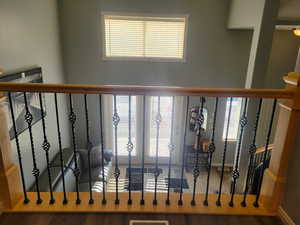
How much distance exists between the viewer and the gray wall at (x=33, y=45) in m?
2.79

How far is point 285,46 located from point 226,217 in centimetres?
494

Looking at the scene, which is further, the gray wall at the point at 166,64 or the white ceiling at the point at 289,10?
the gray wall at the point at 166,64

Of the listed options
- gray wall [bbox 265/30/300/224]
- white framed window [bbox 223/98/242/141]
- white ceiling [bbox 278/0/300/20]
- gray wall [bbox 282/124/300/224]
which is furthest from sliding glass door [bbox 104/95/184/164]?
gray wall [bbox 282/124/300/224]

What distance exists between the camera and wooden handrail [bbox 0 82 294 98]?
1.46m

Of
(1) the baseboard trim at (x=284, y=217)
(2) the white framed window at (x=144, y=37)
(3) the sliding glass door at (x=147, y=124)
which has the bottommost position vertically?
(3) the sliding glass door at (x=147, y=124)

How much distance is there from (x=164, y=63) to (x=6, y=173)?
4086 millimetres

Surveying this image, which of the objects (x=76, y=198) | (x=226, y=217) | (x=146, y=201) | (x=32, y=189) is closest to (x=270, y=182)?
(x=226, y=217)

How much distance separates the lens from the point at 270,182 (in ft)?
5.46

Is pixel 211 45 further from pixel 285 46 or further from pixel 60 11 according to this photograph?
pixel 60 11

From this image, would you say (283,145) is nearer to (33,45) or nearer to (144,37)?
(33,45)

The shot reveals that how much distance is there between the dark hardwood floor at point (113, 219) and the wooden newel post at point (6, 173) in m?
0.11

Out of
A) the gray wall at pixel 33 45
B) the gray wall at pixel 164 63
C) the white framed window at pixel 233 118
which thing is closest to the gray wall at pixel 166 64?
the gray wall at pixel 164 63

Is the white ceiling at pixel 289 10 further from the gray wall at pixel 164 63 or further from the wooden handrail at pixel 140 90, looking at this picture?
the wooden handrail at pixel 140 90

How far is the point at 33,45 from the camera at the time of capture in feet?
11.4
